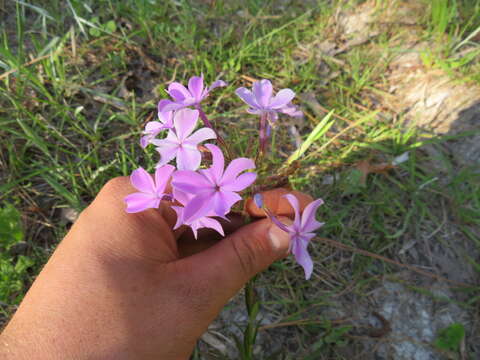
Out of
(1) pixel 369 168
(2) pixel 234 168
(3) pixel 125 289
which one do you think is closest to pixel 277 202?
(2) pixel 234 168

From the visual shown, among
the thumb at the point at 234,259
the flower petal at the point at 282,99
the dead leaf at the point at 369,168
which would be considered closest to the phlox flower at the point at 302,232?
the thumb at the point at 234,259

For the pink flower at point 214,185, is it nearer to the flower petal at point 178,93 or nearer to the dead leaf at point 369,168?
the flower petal at point 178,93

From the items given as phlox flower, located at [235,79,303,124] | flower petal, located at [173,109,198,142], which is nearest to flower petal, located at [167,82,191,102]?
flower petal, located at [173,109,198,142]

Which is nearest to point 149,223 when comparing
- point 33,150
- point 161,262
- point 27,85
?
point 161,262

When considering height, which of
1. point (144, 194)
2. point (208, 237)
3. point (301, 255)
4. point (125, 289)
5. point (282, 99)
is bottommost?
point (208, 237)

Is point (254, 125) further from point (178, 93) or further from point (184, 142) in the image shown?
point (184, 142)

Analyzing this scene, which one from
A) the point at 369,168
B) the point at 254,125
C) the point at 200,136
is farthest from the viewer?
the point at 254,125

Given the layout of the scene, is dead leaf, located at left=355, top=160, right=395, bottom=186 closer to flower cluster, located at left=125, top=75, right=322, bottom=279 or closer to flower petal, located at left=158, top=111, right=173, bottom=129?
flower cluster, located at left=125, top=75, right=322, bottom=279
